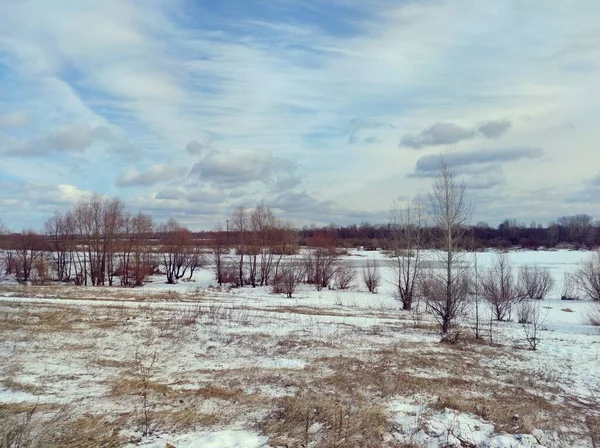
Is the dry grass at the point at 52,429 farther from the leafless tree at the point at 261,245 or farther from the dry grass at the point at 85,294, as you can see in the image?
the leafless tree at the point at 261,245

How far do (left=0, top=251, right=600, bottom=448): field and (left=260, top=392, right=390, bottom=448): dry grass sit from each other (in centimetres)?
3

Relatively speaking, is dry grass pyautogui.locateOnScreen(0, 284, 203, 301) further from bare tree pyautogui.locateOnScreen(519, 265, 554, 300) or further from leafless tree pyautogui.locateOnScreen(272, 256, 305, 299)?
bare tree pyautogui.locateOnScreen(519, 265, 554, 300)

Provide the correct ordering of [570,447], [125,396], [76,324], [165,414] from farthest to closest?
[76,324] → [125,396] → [165,414] → [570,447]

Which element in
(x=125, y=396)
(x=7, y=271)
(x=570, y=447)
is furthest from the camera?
(x=7, y=271)

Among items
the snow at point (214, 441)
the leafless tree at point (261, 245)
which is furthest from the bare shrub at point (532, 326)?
the leafless tree at point (261, 245)

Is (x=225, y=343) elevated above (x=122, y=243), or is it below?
below

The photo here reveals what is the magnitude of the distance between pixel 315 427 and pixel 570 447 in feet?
12.2

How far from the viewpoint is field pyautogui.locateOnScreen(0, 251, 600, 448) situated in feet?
20.1

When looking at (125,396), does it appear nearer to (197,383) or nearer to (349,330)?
(197,383)

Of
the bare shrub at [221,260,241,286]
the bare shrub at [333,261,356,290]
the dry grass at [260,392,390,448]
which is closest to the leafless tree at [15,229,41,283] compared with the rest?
the bare shrub at [221,260,241,286]

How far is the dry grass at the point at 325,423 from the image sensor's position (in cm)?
589

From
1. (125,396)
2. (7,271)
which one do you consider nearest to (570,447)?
(125,396)

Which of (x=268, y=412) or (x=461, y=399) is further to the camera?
(x=461, y=399)

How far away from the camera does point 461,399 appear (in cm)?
812
